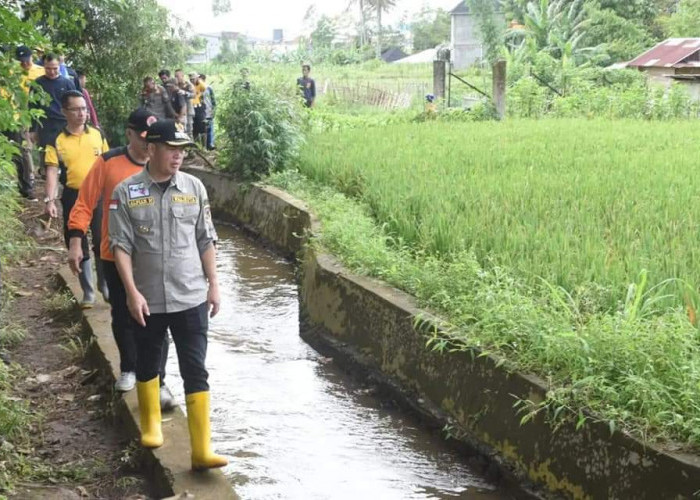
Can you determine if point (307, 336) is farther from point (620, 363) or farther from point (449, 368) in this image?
point (620, 363)

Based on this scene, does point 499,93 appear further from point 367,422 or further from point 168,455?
point 168,455

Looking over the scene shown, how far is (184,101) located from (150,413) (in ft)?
38.4

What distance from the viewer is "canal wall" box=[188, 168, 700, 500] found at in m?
3.82

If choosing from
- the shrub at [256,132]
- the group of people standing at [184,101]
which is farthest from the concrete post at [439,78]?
the shrub at [256,132]

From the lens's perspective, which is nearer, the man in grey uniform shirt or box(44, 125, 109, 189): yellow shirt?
the man in grey uniform shirt

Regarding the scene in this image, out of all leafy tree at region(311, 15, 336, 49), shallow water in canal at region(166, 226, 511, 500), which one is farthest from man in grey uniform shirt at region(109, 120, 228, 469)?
leafy tree at region(311, 15, 336, 49)

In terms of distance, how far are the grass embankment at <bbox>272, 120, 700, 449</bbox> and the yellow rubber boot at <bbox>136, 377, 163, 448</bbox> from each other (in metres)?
1.77

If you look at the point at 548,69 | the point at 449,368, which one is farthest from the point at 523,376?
the point at 548,69

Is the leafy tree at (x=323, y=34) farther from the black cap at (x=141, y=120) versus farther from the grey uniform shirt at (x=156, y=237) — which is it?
the grey uniform shirt at (x=156, y=237)

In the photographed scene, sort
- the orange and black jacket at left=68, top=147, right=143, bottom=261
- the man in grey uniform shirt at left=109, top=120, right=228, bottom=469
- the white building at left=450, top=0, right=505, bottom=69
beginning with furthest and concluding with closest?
1. the white building at left=450, top=0, right=505, bottom=69
2. the orange and black jacket at left=68, top=147, right=143, bottom=261
3. the man in grey uniform shirt at left=109, top=120, right=228, bottom=469

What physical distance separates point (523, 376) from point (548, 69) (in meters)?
19.9

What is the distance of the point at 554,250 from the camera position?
5996 mm

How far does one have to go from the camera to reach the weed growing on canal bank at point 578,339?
3914 mm

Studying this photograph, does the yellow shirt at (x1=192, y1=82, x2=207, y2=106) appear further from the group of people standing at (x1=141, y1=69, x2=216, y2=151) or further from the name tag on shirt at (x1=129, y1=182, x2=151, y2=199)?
the name tag on shirt at (x1=129, y1=182, x2=151, y2=199)
